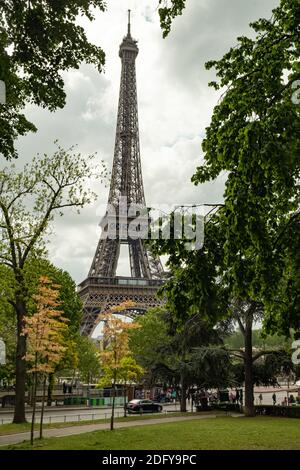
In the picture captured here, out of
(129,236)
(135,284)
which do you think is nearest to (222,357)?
Answer: (135,284)

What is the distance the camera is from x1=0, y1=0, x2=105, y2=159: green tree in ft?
45.3

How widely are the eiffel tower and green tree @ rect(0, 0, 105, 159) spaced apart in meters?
61.7

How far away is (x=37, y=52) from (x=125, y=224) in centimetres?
7439

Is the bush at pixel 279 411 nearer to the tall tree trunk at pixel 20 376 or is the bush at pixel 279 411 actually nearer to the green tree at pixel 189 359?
the green tree at pixel 189 359

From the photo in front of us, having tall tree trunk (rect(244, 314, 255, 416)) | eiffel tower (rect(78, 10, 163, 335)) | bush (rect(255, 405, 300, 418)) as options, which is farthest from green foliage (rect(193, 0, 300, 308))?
eiffel tower (rect(78, 10, 163, 335))

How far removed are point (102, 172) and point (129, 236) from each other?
59.6m

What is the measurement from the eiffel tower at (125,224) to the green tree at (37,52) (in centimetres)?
6172

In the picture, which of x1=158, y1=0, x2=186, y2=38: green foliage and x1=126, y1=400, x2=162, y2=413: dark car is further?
x1=126, y1=400, x2=162, y2=413: dark car

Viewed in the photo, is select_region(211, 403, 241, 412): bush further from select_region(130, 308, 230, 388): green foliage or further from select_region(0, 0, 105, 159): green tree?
select_region(0, 0, 105, 159): green tree

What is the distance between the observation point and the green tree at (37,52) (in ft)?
45.3

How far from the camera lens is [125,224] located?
89.3 metres

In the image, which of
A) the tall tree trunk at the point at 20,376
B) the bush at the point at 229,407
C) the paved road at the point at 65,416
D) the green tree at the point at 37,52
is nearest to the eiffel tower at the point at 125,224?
the paved road at the point at 65,416

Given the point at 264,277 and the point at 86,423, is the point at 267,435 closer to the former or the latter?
the point at 264,277

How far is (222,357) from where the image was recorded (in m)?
32.0
